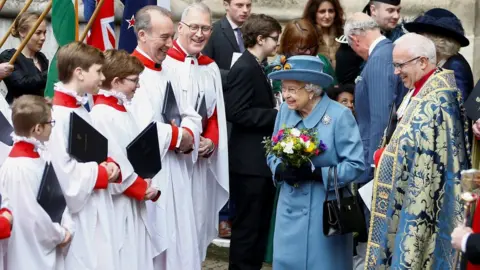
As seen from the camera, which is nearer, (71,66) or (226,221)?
(71,66)

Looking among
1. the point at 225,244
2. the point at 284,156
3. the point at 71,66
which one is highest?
the point at 71,66

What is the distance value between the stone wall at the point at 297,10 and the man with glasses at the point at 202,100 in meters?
3.01

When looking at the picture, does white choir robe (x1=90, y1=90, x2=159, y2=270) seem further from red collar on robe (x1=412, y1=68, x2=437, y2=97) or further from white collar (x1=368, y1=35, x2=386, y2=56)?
white collar (x1=368, y1=35, x2=386, y2=56)

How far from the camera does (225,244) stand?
11.2 meters

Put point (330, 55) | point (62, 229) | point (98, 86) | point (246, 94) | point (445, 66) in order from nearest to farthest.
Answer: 1. point (62, 229)
2. point (98, 86)
3. point (445, 66)
4. point (246, 94)
5. point (330, 55)

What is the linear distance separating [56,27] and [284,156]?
3431 millimetres

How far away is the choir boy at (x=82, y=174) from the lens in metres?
7.80

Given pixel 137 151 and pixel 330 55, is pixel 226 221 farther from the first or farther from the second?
pixel 137 151

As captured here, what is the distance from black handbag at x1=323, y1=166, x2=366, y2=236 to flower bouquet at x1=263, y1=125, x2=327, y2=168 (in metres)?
0.17

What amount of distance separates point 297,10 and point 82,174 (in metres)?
5.47

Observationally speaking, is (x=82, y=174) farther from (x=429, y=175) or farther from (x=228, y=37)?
(x=228, y=37)

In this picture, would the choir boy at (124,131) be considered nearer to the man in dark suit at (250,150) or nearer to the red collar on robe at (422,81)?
the man in dark suit at (250,150)

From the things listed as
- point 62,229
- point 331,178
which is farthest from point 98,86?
point 331,178

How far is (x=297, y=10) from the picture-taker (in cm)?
1288
